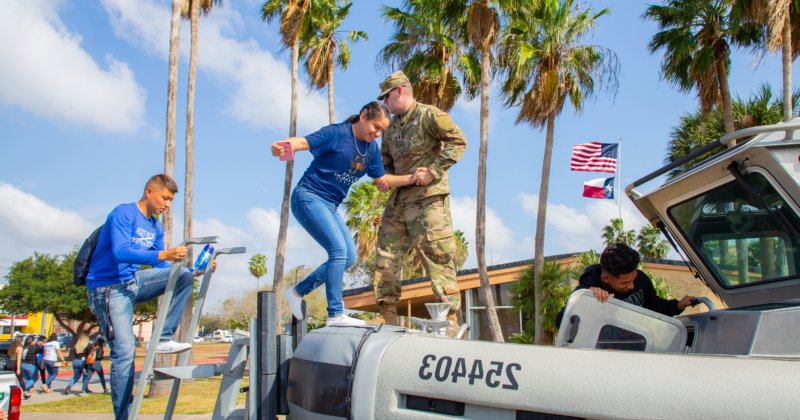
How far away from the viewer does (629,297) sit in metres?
3.30

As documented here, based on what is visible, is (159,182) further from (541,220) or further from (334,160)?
(541,220)

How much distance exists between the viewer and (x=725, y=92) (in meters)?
14.0

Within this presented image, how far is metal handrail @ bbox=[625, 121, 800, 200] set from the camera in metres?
1.96

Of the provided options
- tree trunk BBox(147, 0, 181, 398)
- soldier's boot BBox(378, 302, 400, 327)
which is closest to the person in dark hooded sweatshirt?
soldier's boot BBox(378, 302, 400, 327)

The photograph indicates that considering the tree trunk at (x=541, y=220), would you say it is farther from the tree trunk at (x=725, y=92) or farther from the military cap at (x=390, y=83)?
the military cap at (x=390, y=83)

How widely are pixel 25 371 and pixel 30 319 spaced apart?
49.9 meters

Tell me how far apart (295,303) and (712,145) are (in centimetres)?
236

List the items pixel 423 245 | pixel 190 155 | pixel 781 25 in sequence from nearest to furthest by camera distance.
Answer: pixel 423 245 < pixel 781 25 < pixel 190 155

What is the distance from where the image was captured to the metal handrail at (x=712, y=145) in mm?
1956

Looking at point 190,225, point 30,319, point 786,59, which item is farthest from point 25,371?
point 30,319

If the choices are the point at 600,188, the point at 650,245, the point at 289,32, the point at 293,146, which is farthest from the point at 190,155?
the point at 650,245

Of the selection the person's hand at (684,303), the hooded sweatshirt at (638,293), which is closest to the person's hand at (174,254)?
the hooded sweatshirt at (638,293)

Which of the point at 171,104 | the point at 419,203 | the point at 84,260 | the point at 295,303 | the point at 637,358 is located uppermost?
the point at 171,104

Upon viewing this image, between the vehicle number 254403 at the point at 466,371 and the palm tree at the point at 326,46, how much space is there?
17211 mm
